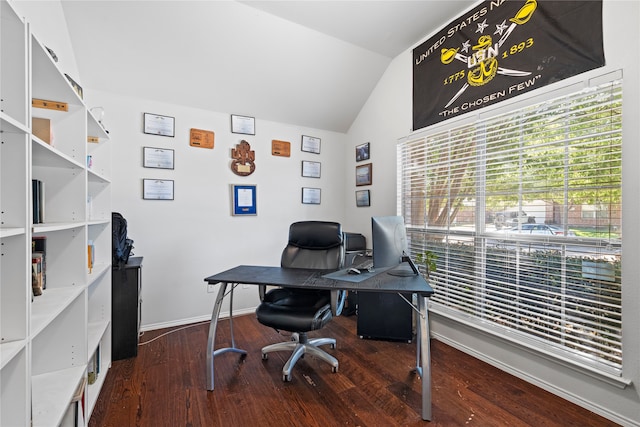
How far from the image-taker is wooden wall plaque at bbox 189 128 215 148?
2.99 m

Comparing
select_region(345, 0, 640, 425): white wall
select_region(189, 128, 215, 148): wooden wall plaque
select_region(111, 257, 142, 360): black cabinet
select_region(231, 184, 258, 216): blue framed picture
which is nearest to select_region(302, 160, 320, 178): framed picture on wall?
select_region(231, 184, 258, 216): blue framed picture

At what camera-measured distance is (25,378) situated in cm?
91

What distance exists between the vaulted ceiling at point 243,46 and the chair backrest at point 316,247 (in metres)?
1.76

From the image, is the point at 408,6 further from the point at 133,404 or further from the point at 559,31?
the point at 133,404

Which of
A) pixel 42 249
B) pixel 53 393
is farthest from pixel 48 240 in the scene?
pixel 53 393

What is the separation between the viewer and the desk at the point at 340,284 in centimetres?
160

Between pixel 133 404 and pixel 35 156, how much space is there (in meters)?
1.53

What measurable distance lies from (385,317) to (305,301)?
34.3 inches

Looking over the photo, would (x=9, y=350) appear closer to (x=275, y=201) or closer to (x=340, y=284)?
(x=340, y=284)

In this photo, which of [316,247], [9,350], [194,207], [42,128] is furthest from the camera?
[194,207]

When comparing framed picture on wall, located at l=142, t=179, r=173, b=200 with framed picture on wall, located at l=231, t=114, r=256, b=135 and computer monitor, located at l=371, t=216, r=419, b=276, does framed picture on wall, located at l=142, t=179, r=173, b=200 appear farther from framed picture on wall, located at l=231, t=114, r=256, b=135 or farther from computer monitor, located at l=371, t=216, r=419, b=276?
computer monitor, located at l=371, t=216, r=419, b=276

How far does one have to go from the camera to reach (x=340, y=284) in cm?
176

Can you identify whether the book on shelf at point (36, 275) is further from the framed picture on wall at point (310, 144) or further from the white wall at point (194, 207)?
the framed picture on wall at point (310, 144)

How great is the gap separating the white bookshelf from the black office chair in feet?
3.44
